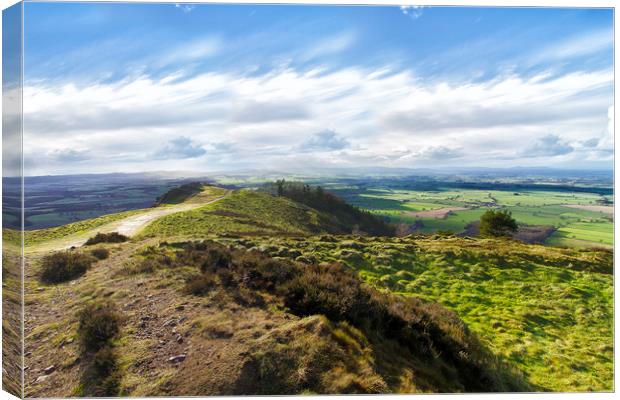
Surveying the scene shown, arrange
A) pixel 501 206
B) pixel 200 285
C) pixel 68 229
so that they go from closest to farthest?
pixel 200 285, pixel 68 229, pixel 501 206

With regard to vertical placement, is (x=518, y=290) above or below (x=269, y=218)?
below

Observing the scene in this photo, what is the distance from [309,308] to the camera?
736 centimetres

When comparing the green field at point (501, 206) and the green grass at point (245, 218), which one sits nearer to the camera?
the green field at point (501, 206)

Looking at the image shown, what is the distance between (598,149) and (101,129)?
11052 mm

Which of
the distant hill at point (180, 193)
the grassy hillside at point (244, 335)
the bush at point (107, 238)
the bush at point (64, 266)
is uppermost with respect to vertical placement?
the distant hill at point (180, 193)

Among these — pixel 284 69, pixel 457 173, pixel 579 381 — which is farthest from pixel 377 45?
pixel 579 381

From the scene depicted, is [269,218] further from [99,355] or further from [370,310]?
[99,355]

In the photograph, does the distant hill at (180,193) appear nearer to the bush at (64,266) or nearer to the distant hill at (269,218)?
the distant hill at (269,218)

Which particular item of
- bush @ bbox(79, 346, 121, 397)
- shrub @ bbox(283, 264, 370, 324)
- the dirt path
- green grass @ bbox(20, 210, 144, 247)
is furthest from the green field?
bush @ bbox(79, 346, 121, 397)

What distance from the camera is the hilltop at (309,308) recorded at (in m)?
6.57

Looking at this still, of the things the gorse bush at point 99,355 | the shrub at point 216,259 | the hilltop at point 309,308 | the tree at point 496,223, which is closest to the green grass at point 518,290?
the hilltop at point 309,308

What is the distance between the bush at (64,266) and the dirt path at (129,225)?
0.21 m

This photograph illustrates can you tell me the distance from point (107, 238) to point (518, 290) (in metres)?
9.79

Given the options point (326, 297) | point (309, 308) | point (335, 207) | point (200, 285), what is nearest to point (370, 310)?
point (326, 297)
